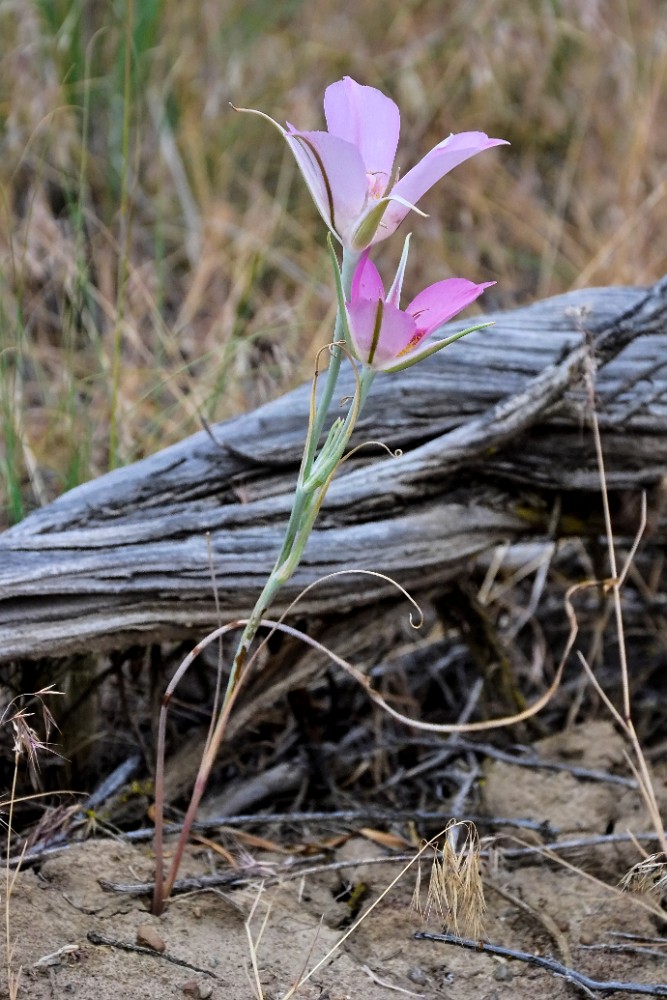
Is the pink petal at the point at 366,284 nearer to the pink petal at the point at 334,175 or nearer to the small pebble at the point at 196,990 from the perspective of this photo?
the pink petal at the point at 334,175

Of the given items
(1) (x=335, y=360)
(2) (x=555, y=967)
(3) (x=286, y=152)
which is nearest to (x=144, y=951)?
(2) (x=555, y=967)

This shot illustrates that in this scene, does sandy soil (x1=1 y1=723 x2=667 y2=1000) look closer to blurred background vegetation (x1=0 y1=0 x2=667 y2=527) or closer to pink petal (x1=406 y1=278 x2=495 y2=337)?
pink petal (x1=406 y1=278 x2=495 y2=337)

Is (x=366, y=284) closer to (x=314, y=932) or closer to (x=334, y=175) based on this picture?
(x=334, y=175)

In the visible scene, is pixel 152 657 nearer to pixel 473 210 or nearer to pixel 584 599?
pixel 584 599

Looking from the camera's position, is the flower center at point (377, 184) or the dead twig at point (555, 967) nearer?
the flower center at point (377, 184)

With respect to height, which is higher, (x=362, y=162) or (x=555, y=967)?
(x=362, y=162)

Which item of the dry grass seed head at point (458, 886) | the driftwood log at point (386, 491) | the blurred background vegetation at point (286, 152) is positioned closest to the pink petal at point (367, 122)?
the driftwood log at point (386, 491)

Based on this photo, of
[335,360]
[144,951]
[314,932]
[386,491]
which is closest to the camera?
[335,360]

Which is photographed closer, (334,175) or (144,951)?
(334,175)
